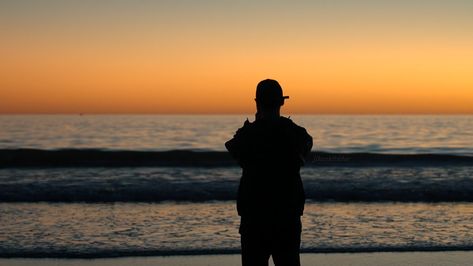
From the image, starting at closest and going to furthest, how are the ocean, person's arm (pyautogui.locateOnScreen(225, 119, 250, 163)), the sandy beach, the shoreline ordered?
person's arm (pyautogui.locateOnScreen(225, 119, 250, 163))
the sandy beach
the shoreline
the ocean

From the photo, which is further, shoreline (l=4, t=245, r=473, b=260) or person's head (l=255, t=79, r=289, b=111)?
shoreline (l=4, t=245, r=473, b=260)

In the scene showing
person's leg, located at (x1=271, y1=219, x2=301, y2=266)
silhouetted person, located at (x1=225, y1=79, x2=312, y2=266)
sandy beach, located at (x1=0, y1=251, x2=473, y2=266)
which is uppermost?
silhouetted person, located at (x1=225, y1=79, x2=312, y2=266)

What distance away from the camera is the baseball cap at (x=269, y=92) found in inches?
152

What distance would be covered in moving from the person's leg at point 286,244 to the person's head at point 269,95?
678mm

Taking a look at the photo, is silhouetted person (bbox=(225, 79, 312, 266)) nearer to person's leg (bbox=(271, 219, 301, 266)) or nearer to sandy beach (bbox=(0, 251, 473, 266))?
person's leg (bbox=(271, 219, 301, 266))

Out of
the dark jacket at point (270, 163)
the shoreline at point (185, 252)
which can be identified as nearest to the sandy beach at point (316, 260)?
the shoreline at point (185, 252)

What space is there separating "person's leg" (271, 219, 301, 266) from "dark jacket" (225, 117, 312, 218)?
8 centimetres

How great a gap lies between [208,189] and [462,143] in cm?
2811

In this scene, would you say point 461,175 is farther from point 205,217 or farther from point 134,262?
point 134,262

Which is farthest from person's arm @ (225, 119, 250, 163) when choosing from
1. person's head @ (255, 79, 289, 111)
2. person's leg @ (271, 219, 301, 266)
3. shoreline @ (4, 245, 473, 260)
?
shoreline @ (4, 245, 473, 260)

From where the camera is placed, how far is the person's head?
3850 millimetres

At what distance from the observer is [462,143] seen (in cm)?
4097

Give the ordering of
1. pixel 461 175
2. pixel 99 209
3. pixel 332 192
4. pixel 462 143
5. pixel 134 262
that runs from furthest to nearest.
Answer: pixel 462 143
pixel 461 175
pixel 332 192
pixel 99 209
pixel 134 262

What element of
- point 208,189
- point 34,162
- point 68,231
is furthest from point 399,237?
point 34,162
